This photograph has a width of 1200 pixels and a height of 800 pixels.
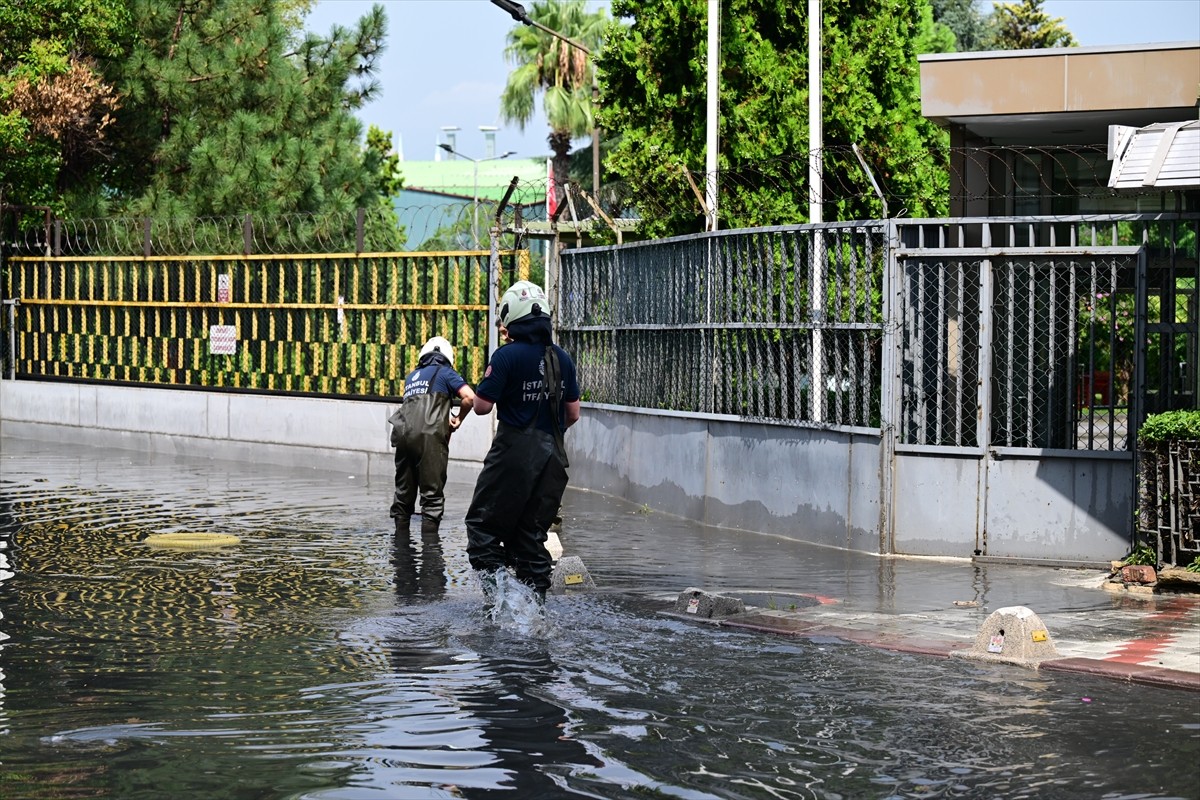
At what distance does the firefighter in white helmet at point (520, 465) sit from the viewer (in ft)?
31.9

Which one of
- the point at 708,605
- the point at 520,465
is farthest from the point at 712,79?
the point at 708,605

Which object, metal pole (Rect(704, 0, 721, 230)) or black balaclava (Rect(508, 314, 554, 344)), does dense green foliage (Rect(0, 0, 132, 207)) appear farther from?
black balaclava (Rect(508, 314, 554, 344))

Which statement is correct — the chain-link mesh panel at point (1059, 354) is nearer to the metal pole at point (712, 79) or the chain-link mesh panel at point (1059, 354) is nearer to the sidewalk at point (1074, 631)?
the sidewalk at point (1074, 631)

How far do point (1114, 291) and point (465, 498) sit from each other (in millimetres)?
7679

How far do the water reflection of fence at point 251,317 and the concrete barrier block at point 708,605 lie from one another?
907 centimetres

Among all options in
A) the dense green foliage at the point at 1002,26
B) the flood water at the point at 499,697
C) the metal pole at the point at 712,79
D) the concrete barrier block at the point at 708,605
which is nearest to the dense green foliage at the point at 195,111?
the metal pole at the point at 712,79

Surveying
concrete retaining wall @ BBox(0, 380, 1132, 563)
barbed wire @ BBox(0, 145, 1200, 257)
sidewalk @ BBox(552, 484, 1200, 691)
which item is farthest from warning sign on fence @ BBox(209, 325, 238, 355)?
sidewalk @ BBox(552, 484, 1200, 691)

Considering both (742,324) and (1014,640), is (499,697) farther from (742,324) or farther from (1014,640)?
(742,324)

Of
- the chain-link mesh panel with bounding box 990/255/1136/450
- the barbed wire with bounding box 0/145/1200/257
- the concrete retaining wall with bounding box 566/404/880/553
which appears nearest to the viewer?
the chain-link mesh panel with bounding box 990/255/1136/450

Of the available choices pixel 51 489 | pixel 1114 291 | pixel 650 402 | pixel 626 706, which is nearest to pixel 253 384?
pixel 51 489

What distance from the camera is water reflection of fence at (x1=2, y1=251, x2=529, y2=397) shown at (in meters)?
19.5

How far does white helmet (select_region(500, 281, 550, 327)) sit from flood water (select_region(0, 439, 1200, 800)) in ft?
5.71

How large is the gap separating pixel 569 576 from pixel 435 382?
3.73 meters

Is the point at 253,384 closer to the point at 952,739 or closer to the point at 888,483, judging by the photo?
the point at 888,483
